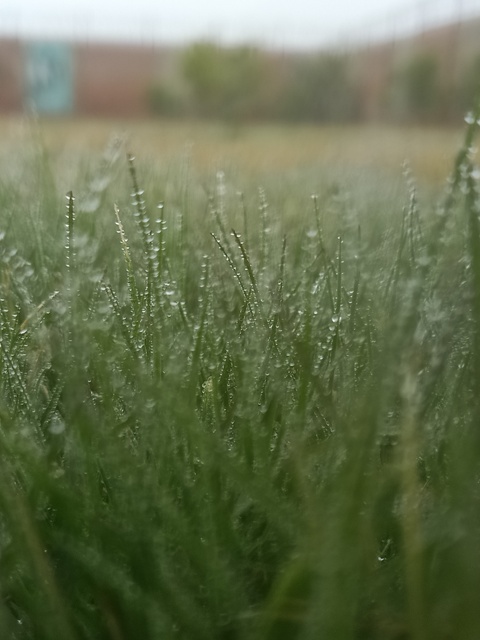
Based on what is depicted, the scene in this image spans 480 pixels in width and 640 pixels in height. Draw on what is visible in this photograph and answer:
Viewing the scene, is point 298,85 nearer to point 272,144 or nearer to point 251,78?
point 251,78

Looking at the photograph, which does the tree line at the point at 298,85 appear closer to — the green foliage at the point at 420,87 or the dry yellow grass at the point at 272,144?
the green foliage at the point at 420,87

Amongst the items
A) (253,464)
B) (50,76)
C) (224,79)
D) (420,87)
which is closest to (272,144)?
(420,87)

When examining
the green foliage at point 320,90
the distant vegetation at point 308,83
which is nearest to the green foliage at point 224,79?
the distant vegetation at point 308,83

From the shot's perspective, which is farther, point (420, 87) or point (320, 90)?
point (320, 90)

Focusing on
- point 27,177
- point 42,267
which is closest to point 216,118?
Result: point 27,177

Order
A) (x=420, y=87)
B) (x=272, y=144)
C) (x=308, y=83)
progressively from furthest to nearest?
(x=308, y=83)
(x=420, y=87)
(x=272, y=144)

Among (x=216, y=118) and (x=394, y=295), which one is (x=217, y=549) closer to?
(x=394, y=295)

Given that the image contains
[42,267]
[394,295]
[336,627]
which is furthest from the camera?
[42,267]
